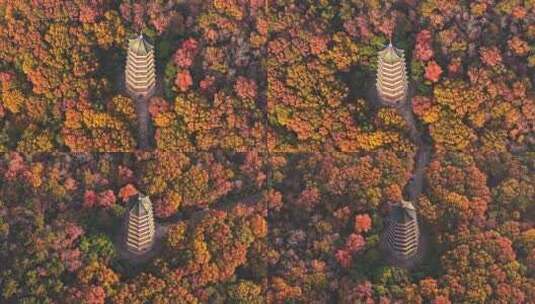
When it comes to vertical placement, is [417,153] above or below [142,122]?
below

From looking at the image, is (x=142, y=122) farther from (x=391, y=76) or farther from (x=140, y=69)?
(x=391, y=76)

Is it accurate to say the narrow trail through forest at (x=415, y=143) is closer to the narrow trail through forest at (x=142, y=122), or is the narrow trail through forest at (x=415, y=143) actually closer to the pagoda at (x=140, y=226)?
the narrow trail through forest at (x=142, y=122)

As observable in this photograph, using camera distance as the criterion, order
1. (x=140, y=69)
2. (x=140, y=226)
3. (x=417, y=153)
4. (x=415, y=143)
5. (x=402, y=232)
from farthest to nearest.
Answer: (x=415, y=143), (x=417, y=153), (x=140, y=69), (x=402, y=232), (x=140, y=226)

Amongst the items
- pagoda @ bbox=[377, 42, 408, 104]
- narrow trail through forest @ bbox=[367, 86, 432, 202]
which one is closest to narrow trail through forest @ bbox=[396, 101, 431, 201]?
narrow trail through forest @ bbox=[367, 86, 432, 202]

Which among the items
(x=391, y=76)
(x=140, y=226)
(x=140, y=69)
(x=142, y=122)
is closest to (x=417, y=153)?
(x=391, y=76)

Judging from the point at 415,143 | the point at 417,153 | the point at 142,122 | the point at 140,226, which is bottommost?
the point at 140,226

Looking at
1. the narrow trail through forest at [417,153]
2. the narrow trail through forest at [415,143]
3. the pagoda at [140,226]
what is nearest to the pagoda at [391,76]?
the narrow trail through forest at [415,143]
